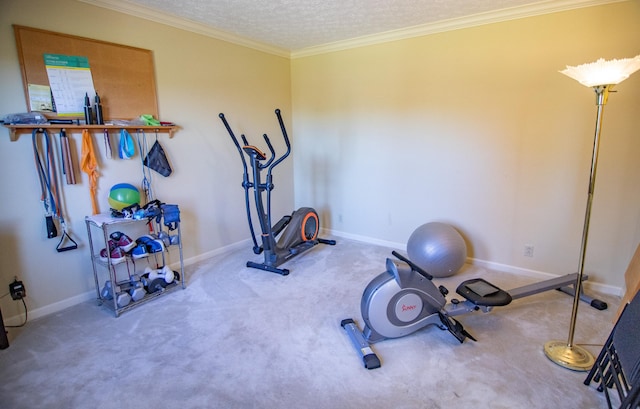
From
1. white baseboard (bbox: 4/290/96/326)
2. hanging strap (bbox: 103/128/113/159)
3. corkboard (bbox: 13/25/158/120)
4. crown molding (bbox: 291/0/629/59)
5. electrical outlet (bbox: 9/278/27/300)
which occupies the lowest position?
white baseboard (bbox: 4/290/96/326)

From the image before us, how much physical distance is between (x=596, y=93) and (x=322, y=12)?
2219 mm

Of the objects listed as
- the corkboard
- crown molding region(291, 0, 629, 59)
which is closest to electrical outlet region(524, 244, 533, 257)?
crown molding region(291, 0, 629, 59)

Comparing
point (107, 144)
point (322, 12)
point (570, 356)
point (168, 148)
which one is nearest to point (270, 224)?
point (168, 148)

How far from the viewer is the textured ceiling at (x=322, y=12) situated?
2754 millimetres

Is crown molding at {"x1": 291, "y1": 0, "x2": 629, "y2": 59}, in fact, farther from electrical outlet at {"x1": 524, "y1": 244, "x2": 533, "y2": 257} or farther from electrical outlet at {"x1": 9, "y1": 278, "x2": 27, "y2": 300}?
electrical outlet at {"x1": 9, "y1": 278, "x2": 27, "y2": 300}

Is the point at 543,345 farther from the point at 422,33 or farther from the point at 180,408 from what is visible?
the point at 422,33

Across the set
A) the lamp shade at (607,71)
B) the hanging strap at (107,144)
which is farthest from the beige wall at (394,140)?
the lamp shade at (607,71)

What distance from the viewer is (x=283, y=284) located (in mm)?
3104

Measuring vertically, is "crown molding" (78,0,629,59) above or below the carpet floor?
above

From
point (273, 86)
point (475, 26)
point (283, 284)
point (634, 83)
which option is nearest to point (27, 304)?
point (283, 284)

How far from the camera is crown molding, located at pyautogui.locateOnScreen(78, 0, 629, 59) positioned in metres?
2.72

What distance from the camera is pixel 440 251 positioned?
308 centimetres

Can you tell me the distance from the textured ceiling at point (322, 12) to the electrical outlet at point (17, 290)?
7.35 feet

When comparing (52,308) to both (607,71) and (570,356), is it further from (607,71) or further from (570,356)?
(607,71)
